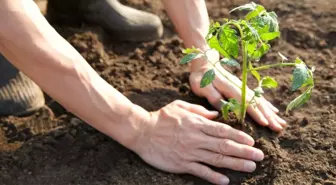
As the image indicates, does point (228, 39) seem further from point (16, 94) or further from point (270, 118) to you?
point (16, 94)

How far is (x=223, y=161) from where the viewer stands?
1836mm

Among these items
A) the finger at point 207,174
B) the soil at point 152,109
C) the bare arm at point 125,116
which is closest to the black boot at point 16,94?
the soil at point 152,109

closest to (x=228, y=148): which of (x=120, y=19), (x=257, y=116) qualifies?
(x=257, y=116)

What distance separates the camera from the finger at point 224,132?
1851mm

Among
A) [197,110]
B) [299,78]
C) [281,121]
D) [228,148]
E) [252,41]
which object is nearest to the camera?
[299,78]

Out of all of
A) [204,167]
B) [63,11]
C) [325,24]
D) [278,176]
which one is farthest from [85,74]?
[325,24]

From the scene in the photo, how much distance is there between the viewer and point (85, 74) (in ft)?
5.80

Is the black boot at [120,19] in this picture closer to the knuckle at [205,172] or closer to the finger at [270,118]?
the finger at [270,118]

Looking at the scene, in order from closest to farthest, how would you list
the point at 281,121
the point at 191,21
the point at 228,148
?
the point at 228,148
the point at 281,121
the point at 191,21

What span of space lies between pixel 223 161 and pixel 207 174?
7 cm

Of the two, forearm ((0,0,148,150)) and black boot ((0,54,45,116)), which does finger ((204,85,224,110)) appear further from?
black boot ((0,54,45,116))

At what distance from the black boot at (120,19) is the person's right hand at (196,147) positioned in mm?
820

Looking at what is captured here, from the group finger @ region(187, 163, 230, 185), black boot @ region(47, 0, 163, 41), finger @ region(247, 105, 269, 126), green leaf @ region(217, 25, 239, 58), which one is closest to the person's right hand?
finger @ region(187, 163, 230, 185)

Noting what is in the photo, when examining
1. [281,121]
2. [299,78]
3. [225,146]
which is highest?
[299,78]
